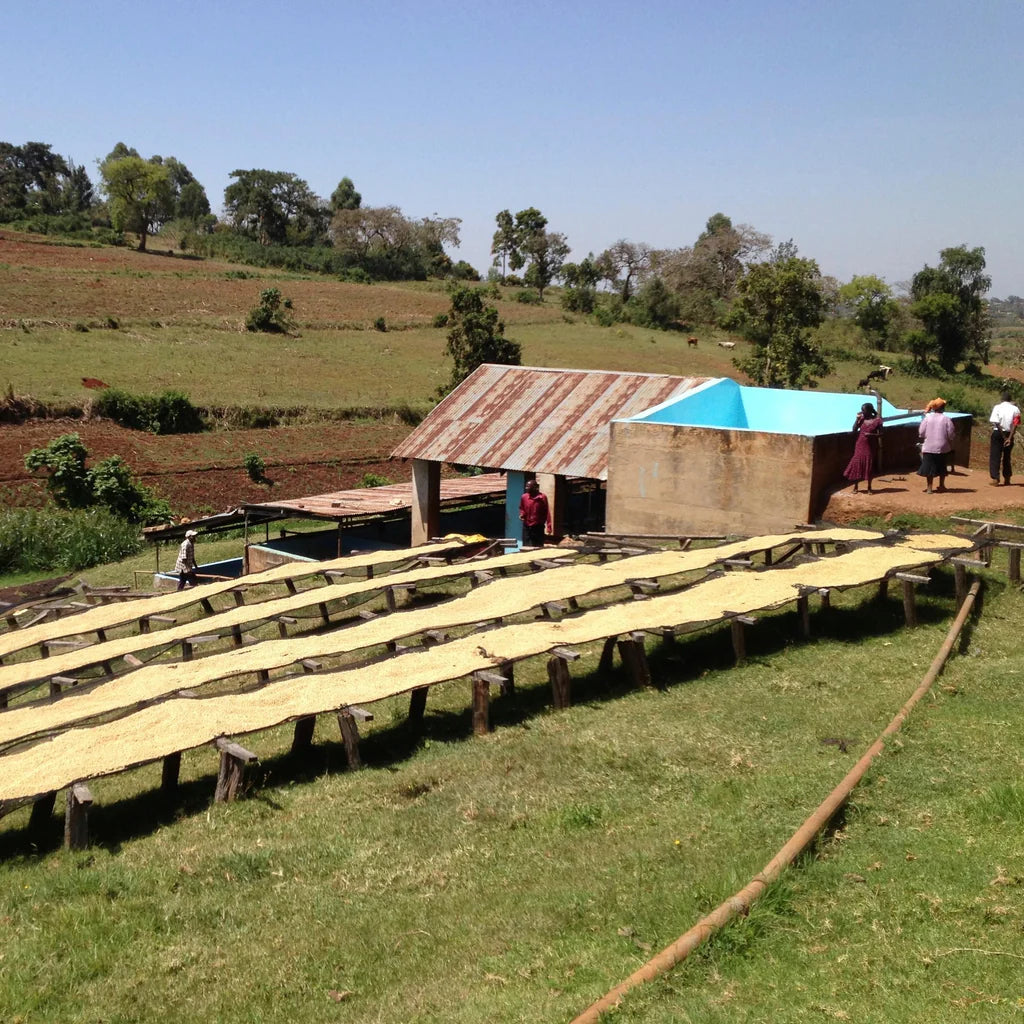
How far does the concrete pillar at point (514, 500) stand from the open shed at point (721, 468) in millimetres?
3105

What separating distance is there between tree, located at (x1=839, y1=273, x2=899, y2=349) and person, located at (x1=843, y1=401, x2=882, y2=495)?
56.1 meters

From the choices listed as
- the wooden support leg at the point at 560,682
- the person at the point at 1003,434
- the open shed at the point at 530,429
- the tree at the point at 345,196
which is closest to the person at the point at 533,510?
the open shed at the point at 530,429

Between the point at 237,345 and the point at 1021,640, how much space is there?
1835 inches

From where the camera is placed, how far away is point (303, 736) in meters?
9.80

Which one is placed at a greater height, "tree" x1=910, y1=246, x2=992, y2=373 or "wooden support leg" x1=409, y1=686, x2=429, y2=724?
"tree" x1=910, y1=246, x2=992, y2=373

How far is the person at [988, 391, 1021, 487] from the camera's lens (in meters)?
15.9

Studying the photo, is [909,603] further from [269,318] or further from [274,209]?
[274,209]

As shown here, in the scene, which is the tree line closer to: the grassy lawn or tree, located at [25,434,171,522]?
tree, located at [25,434,171,522]

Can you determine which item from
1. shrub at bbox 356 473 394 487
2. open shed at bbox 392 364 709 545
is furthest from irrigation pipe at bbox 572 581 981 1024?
shrub at bbox 356 473 394 487

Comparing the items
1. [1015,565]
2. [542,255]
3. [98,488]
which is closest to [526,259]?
[542,255]

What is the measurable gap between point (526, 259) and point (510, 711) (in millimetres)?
91084

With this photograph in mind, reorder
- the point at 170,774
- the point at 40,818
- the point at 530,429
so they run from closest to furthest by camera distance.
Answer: the point at 40,818 < the point at 170,774 < the point at 530,429

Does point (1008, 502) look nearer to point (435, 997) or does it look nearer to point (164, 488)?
point (435, 997)

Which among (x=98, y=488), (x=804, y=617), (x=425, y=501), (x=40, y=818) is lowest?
(x=40, y=818)
